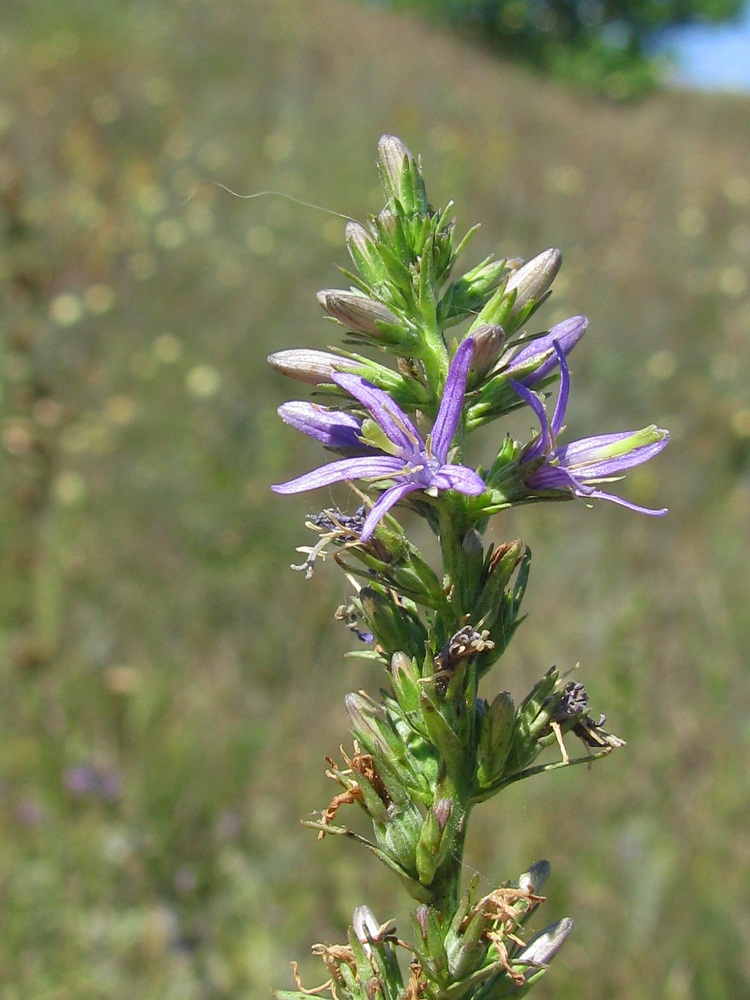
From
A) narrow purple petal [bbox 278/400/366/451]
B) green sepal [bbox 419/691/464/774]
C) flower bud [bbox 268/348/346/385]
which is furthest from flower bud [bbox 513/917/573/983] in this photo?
flower bud [bbox 268/348/346/385]

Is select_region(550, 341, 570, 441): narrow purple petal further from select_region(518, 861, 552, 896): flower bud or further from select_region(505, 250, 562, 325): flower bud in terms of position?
select_region(518, 861, 552, 896): flower bud

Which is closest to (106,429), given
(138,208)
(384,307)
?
(138,208)

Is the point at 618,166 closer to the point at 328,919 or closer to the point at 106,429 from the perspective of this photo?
the point at 106,429

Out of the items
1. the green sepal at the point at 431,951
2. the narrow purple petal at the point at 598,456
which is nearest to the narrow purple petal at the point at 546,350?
the narrow purple petal at the point at 598,456

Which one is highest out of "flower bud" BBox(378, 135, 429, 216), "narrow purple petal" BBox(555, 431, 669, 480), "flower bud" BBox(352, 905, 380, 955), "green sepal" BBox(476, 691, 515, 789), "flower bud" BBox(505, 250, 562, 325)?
"flower bud" BBox(378, 135, 429, 216)

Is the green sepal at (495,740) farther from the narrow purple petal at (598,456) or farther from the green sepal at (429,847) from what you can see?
the narrow purple petal at (598,456)

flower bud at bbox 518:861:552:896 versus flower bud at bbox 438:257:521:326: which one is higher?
flower bud at bbox 438:257:521:326

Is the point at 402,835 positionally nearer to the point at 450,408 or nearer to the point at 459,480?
the point at 459,480
